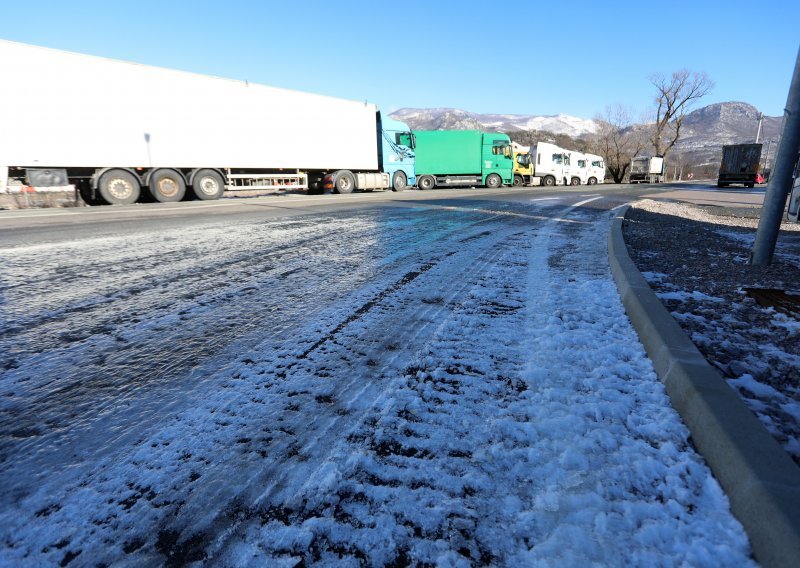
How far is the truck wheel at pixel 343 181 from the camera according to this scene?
2031 centimetres

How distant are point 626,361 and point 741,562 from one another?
1.29m

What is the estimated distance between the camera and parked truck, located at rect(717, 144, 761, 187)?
29.7 m

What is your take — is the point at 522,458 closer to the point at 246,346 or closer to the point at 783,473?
the point at 783,473

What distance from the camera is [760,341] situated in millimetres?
2553

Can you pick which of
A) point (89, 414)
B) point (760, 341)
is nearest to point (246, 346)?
point (89, 414)

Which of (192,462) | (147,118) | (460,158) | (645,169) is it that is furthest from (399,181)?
(645,169)

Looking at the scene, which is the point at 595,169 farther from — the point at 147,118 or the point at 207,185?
the point at 147,118

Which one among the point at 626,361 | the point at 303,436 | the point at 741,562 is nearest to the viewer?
the point at 741,562

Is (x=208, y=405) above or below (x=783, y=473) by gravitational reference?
below

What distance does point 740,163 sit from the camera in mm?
30328

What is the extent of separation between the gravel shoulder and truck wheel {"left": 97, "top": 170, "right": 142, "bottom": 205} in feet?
50.6

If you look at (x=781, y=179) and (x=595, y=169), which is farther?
(x=595, y=169)

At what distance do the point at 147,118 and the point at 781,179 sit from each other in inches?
647

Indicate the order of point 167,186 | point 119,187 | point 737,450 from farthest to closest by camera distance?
1. point 167,186
2. point 119,187
3. point 737,450
